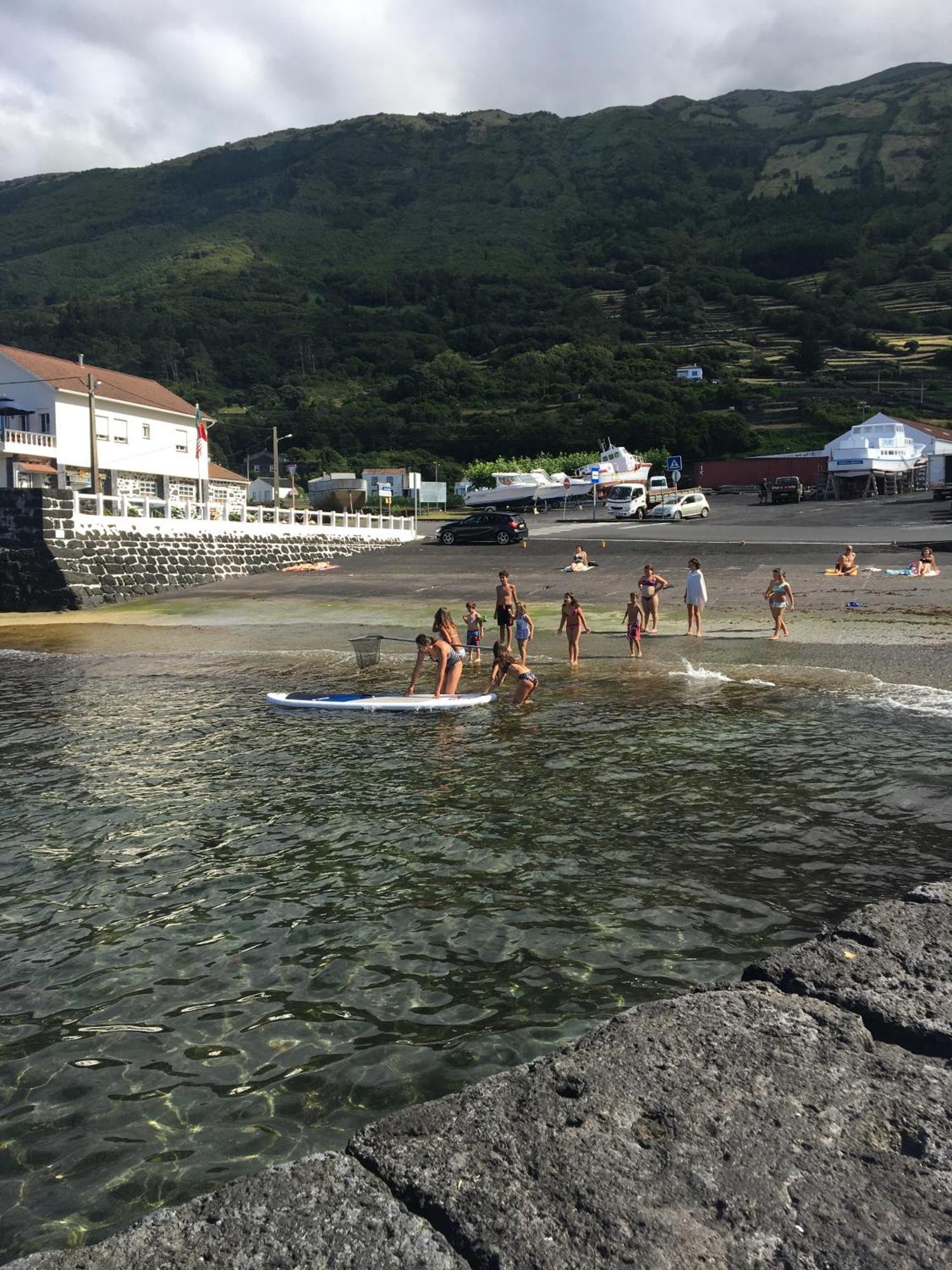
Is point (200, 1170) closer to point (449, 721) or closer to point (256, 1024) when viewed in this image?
point (256, 1024)

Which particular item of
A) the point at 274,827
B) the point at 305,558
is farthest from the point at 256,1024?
the point at 305,558

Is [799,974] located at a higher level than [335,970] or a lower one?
higher

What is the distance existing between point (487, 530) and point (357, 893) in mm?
39761

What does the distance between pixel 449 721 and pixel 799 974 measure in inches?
396

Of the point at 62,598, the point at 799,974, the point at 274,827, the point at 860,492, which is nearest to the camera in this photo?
the point at 799,974

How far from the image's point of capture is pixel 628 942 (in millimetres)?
7277

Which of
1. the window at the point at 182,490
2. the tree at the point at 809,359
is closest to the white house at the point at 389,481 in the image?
the window at the point at 182,490

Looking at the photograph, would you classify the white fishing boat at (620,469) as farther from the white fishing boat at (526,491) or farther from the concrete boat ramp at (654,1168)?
the concrete boat ramp at (654,1168)

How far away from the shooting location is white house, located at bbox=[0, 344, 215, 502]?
52656mm

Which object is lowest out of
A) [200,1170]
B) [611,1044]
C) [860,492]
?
[200,1170]

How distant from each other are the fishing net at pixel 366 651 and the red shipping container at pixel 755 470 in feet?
209

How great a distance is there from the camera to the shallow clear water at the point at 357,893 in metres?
5.39

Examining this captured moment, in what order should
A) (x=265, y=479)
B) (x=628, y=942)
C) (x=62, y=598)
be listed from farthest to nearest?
(x=265, y=479) → (x=62, y=598) → (x=628, y=942)

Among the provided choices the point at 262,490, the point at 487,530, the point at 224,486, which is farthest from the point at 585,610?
the point at 262,490
